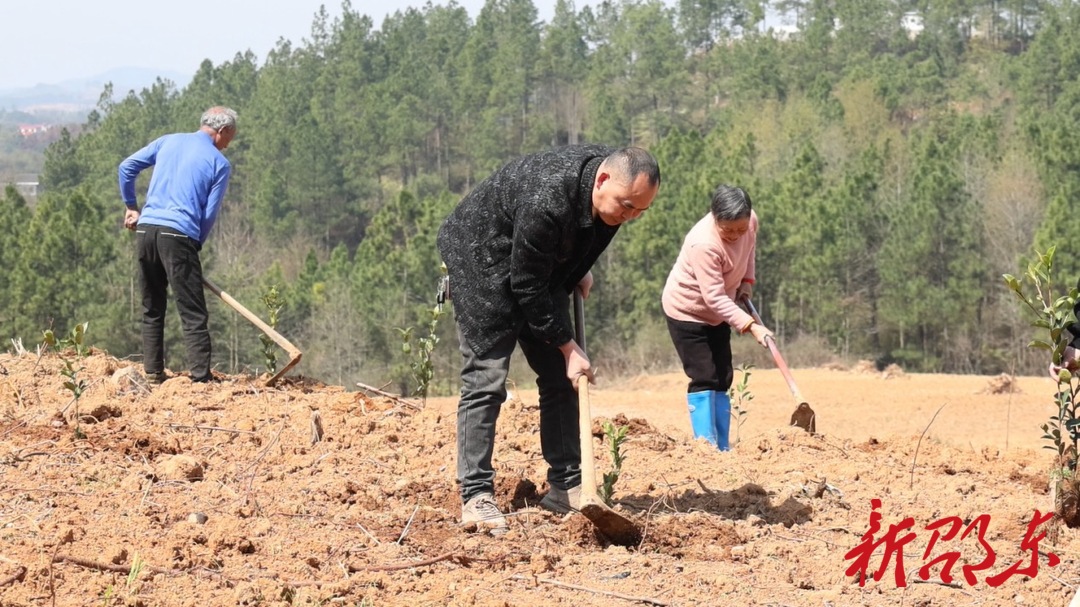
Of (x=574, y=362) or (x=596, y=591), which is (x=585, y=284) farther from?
(x=596, y=591)

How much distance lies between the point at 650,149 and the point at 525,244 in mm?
30680

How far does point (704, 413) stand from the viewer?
584cm

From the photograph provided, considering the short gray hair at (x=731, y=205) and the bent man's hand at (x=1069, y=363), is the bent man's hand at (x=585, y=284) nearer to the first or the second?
the short gray hair at (x=731, y=205)

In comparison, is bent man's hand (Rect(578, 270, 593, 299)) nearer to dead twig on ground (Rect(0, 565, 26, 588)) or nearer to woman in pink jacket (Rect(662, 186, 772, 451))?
woman in pink jacket (Rect(662, 186, 772, 451))

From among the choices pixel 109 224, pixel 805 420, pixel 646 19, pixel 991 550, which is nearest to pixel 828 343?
pixel 109 224

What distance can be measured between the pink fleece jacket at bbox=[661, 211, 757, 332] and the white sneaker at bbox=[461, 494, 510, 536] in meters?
1.74

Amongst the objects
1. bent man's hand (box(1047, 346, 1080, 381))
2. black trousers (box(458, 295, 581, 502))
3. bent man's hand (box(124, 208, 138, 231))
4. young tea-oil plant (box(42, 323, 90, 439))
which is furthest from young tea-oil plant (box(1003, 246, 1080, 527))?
bent man's hand (box(124, 208, 138, 231))

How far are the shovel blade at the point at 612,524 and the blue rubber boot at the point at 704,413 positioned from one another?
170 centimetres

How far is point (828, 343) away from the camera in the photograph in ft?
98.1

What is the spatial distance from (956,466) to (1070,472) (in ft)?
4.83

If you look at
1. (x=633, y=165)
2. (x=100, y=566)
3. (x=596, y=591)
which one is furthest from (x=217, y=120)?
(x=596, y=591)

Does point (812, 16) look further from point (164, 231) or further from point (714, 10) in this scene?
point (164, 231)

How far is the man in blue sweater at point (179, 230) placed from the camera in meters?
6.45

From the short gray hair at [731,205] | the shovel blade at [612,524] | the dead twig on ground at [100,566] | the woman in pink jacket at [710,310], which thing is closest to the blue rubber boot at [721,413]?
the woman in pink jacket at [710,310]
